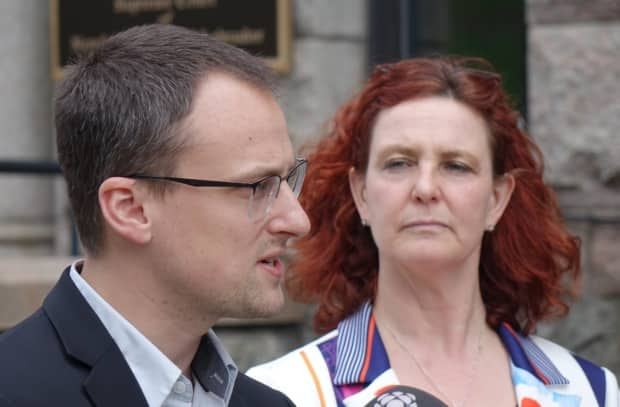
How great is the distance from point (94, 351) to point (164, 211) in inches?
12.1

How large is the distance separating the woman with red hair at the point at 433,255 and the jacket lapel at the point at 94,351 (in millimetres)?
948

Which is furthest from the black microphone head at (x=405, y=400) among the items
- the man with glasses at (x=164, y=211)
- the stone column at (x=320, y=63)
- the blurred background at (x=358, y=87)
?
the stone column at (x=320, y=63)

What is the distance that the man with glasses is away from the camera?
2.31 meters

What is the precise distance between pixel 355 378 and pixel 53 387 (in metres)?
1.20

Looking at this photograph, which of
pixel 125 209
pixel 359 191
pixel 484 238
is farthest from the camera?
pixel 484 238

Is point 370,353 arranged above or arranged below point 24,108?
below

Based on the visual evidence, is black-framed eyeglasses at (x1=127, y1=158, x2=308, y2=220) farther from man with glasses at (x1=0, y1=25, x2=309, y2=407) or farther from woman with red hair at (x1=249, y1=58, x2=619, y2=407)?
woman with red hair at (x1=249, y1=58, x2=619, y2=407)

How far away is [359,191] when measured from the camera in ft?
11.5

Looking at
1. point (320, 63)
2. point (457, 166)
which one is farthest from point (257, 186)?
point (320, 63)

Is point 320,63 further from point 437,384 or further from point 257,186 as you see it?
point 257,186

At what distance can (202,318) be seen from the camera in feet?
7.84

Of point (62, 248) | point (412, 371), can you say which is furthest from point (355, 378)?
point (62, 248)

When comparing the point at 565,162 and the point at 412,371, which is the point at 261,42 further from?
the point at 412,371

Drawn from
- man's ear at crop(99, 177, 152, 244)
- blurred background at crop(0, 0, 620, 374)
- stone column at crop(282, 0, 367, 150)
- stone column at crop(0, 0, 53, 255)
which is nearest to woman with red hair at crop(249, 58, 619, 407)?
man's ear at crop(99, 177, 152, 244)
